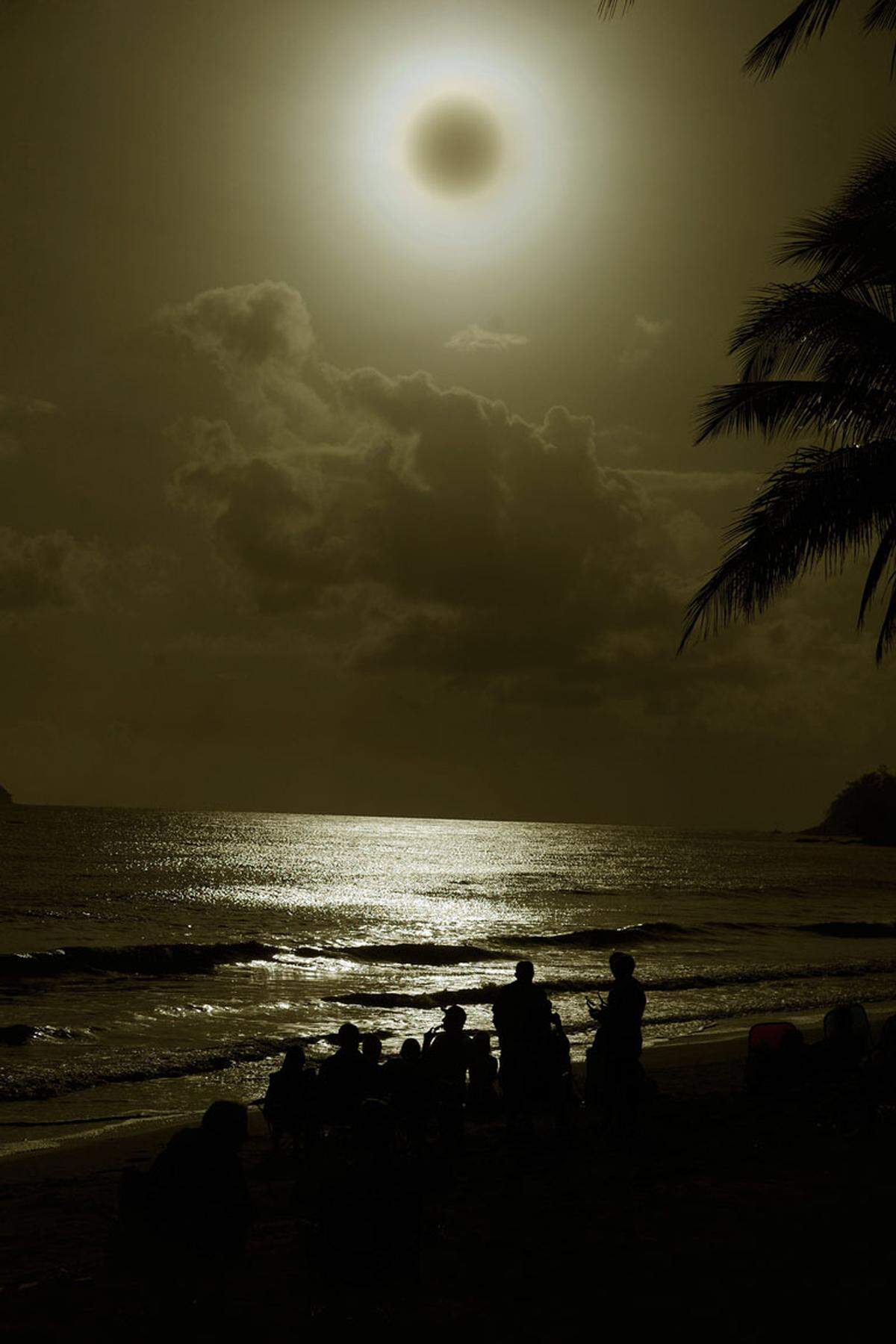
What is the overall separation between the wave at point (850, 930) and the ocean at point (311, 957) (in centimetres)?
19

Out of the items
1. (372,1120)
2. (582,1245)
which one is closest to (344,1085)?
(372,1120)

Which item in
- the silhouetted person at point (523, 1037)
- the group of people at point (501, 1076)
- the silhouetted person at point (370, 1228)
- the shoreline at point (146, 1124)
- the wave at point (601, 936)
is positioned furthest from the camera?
the wave at point (601, 936)

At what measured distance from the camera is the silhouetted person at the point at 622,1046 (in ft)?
27.6

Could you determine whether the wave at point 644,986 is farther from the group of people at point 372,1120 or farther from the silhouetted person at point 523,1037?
the silhouetted person at point 523,1037

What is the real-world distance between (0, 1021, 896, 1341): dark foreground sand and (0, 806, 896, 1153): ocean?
470 cm

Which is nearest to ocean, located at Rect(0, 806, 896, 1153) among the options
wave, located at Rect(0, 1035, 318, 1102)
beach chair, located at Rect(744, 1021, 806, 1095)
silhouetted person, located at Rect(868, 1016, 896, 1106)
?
wave, located at Rect(0, 1035, 318, 1102)

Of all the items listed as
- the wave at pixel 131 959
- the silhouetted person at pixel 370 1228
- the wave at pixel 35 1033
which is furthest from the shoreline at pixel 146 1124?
the wave at pixel 131 959

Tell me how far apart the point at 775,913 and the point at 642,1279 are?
1873 inches

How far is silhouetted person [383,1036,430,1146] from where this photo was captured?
26.5 feet

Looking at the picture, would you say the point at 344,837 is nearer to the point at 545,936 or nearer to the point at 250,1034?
the point at 545,936

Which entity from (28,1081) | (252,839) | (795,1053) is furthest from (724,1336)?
(252,839)

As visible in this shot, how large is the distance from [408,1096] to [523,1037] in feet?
3.42

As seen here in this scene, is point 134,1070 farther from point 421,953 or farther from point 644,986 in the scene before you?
point 421,953

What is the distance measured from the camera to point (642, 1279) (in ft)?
18.0
